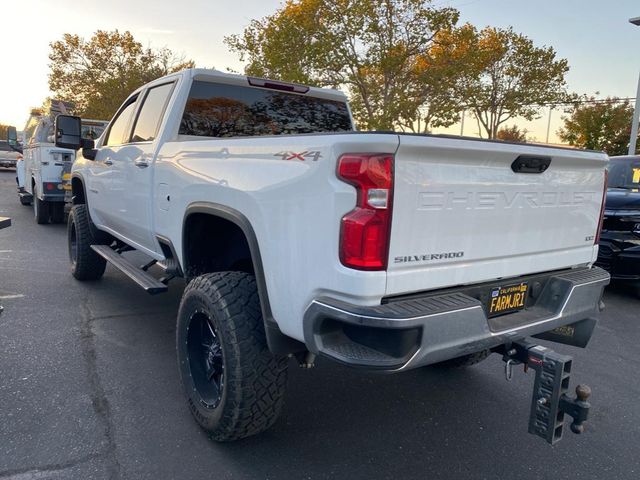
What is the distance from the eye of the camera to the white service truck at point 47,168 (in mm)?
9617

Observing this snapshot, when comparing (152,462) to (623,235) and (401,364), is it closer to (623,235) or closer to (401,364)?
(401,364)

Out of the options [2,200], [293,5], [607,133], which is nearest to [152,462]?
[2,200]

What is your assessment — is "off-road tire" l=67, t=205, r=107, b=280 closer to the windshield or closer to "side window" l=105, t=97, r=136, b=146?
"side window" l=105, t=97, r=136, b=146

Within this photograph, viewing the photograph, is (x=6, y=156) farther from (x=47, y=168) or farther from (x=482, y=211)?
(x=482, y=211)

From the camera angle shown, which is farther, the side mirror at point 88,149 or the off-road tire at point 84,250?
the off-road tire at point 84,250

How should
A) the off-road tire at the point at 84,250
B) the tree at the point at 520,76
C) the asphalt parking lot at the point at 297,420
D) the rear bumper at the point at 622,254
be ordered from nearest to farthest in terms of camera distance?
the asphalt parking lot at the point at 297,420, the off-road tire at the point at 84,250, the rear bumper at the point at 622,254, the tree at the point at 520,76

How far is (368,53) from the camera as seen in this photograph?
17.5 metres

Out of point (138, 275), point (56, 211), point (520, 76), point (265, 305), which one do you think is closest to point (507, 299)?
point (265, 305)

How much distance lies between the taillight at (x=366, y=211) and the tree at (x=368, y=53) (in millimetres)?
15959

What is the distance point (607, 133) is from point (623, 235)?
28027mm

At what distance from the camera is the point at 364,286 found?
1950mm

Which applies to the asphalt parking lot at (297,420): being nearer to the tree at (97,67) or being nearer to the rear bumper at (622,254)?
the rear bumper at (622,254)

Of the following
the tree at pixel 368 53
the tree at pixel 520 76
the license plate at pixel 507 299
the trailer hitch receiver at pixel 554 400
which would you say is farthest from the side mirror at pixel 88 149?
the tree at pixel 520 76

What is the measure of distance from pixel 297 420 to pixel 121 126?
3.53 metres
